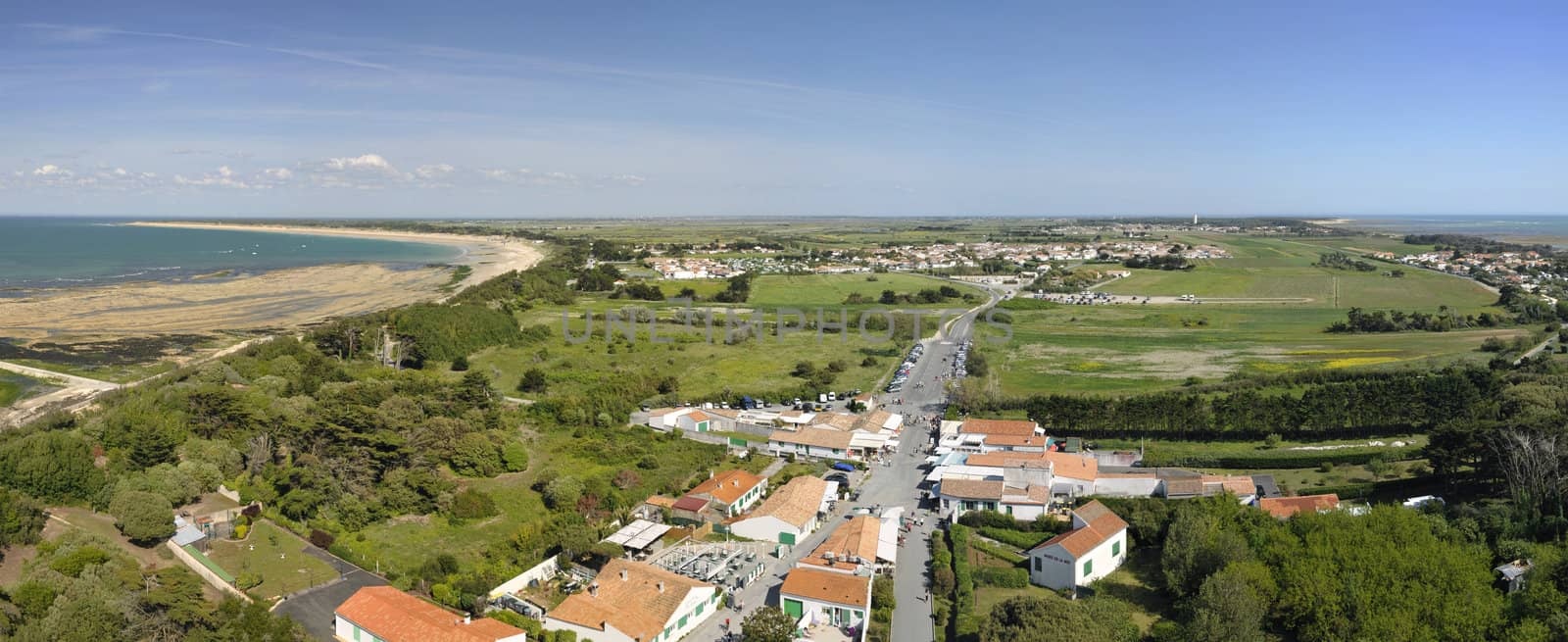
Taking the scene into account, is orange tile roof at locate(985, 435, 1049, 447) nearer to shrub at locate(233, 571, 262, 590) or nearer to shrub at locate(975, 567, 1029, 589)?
shrub at locate(975, 567, 1029, 589)

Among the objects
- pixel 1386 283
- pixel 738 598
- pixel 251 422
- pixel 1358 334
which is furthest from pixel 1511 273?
pixel 251 422

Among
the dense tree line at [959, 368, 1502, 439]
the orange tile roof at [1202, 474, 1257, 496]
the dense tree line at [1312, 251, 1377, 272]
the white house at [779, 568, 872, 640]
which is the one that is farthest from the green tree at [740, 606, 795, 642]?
the dense tree line at [1312, 251, 1377, 272]


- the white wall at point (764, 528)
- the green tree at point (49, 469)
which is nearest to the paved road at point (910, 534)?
the white wall at point (764, 528)

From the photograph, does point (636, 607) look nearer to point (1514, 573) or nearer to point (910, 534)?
point (910, 534)

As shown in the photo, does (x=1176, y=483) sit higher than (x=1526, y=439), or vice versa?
(x=1526, y=439)

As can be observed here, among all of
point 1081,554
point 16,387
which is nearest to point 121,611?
point 1081,554

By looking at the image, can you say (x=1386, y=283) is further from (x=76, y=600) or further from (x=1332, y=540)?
(x=76, y=600)

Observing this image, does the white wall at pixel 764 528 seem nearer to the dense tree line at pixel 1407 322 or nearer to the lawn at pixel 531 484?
the lawn at pixel 531 484

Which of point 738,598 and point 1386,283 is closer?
point 738,598
